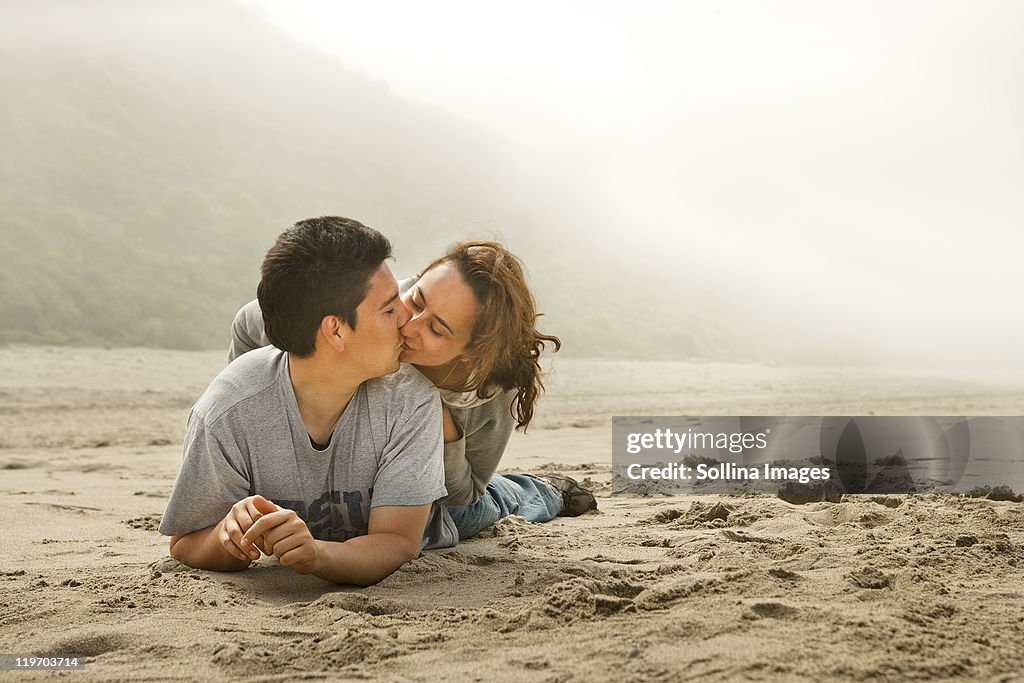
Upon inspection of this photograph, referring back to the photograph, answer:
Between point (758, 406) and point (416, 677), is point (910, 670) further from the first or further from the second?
point (758, 406)

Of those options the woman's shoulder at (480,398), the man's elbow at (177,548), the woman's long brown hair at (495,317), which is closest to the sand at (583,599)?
the man's elbow at (177,548)

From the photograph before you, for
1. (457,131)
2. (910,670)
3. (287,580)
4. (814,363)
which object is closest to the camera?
(910,670)

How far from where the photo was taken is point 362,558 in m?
2.59

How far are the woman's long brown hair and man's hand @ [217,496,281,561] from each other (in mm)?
825

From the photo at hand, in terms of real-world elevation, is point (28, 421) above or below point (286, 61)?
below

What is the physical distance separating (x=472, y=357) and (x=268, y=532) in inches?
34.9

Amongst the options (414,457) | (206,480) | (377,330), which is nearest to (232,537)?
(206,480)

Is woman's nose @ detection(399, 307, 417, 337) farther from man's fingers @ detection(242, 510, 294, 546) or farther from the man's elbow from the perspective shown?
the man's elbow

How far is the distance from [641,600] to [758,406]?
11635 millimetres

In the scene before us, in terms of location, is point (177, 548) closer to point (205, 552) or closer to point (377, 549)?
point (205, 552)

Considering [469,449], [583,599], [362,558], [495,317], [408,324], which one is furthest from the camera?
[469,449]

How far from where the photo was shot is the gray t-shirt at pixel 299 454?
2684 mm

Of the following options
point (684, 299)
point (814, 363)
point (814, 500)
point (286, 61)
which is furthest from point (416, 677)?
point (286, 61)

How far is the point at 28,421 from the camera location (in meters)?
9.17
